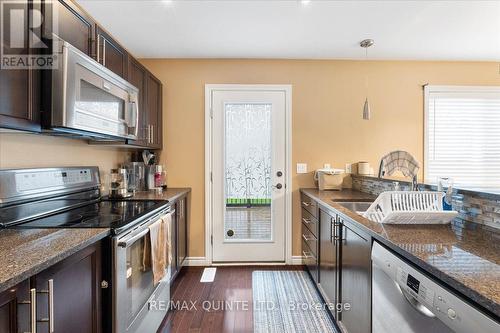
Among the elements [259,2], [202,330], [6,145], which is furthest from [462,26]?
[6,145]

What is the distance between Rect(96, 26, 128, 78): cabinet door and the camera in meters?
1.74

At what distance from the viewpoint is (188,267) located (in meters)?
3.04

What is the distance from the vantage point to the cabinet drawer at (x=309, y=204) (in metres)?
2.44

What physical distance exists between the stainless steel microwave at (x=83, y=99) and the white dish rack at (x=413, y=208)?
1.70m

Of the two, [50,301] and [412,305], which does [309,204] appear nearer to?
[412,305]

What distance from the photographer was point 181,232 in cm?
275

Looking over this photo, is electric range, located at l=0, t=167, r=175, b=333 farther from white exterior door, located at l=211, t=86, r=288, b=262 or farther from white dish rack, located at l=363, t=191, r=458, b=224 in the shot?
white dish rack, located at l=363, t=191, r=458, b=224

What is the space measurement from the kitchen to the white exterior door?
0.7 inches

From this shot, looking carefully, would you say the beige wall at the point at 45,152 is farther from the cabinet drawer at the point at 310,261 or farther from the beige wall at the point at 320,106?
the cabinet drawer at the point at 310,261

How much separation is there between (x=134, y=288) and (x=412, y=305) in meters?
1.38

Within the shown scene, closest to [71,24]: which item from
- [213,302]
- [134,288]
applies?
[134,288]

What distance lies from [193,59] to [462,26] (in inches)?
105

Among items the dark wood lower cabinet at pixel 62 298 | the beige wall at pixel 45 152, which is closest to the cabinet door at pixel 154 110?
the beige wall at pixel 45 152

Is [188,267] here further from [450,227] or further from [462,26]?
[462,26]
